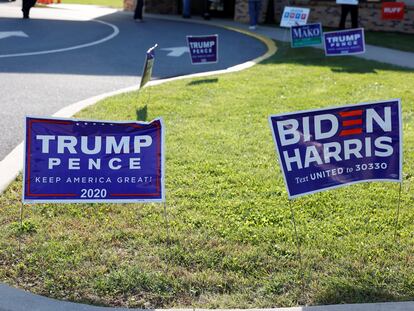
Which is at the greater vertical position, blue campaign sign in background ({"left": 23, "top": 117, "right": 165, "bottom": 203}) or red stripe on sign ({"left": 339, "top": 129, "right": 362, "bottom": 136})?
red stripe on sign ({"left": 339, "top": 129, "right": 362, "bottom": 136})

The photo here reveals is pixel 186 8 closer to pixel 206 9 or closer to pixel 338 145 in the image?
pixel 206 9

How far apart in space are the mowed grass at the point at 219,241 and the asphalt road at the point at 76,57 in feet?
6.51

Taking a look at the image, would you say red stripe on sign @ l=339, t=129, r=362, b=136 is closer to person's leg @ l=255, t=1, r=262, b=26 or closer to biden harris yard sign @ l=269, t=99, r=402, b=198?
biden harris yard sign @ l=269, t=99, r=402, b=198

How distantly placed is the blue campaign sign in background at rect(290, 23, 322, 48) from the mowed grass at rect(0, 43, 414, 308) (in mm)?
6126

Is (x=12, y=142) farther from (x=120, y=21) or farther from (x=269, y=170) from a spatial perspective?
(x=120, y=21)

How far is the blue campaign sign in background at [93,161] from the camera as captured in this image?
14.3ft

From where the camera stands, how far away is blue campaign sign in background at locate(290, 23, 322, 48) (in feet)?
41.3

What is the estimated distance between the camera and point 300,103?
8.41m

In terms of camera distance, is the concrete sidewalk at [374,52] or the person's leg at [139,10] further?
the person's leg at [139,10]

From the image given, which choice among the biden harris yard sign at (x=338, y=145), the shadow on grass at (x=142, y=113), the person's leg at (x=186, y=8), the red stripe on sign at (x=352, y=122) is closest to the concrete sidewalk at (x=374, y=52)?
the person's leg at (x=186, y=8)

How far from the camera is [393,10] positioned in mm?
18484

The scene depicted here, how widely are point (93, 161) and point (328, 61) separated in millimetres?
8840

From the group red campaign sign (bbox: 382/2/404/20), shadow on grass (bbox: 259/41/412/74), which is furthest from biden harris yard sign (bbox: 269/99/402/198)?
red campaign sign (bbox: 382/2/404/20)

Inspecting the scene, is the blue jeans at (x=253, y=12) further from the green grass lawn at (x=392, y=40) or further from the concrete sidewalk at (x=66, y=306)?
the concrete sidewalk at (x=66, y=306)
